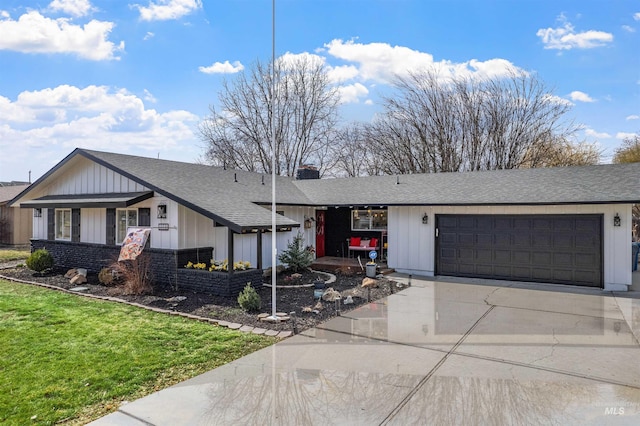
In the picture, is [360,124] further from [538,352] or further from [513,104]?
[538,352]

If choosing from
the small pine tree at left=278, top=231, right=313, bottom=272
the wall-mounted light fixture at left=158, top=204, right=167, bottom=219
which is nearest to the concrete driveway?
the small pine tree at left=278, top=231, right=313, bottom=272

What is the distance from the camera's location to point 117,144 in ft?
60.3

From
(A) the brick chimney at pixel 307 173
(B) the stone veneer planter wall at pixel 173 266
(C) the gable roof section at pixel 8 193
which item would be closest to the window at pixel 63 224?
(B) the stone veneer planter wall at pixel 173 266

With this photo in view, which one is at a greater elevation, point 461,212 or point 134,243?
point 461,212

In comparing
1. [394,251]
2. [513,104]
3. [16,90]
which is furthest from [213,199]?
[513,104]

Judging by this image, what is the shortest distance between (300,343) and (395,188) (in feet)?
29.5

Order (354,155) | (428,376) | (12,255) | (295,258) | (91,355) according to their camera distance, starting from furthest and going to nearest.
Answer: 1. (354,155)
2. (12,255)
3. (295,258)
4. (91,355)
5. (428,376)

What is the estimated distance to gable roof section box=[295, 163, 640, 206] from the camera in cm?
991

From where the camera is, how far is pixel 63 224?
12.7 meters

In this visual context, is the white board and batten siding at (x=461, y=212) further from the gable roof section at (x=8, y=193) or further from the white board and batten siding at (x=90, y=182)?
the gable roof section at (x=8, y=193)

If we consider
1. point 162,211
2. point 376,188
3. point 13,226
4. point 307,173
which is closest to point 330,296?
point 162,211

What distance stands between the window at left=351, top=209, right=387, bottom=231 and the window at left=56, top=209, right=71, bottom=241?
395 inches

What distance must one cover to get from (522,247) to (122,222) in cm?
1161

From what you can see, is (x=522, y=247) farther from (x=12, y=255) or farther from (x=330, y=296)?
(x=12, y=255)
